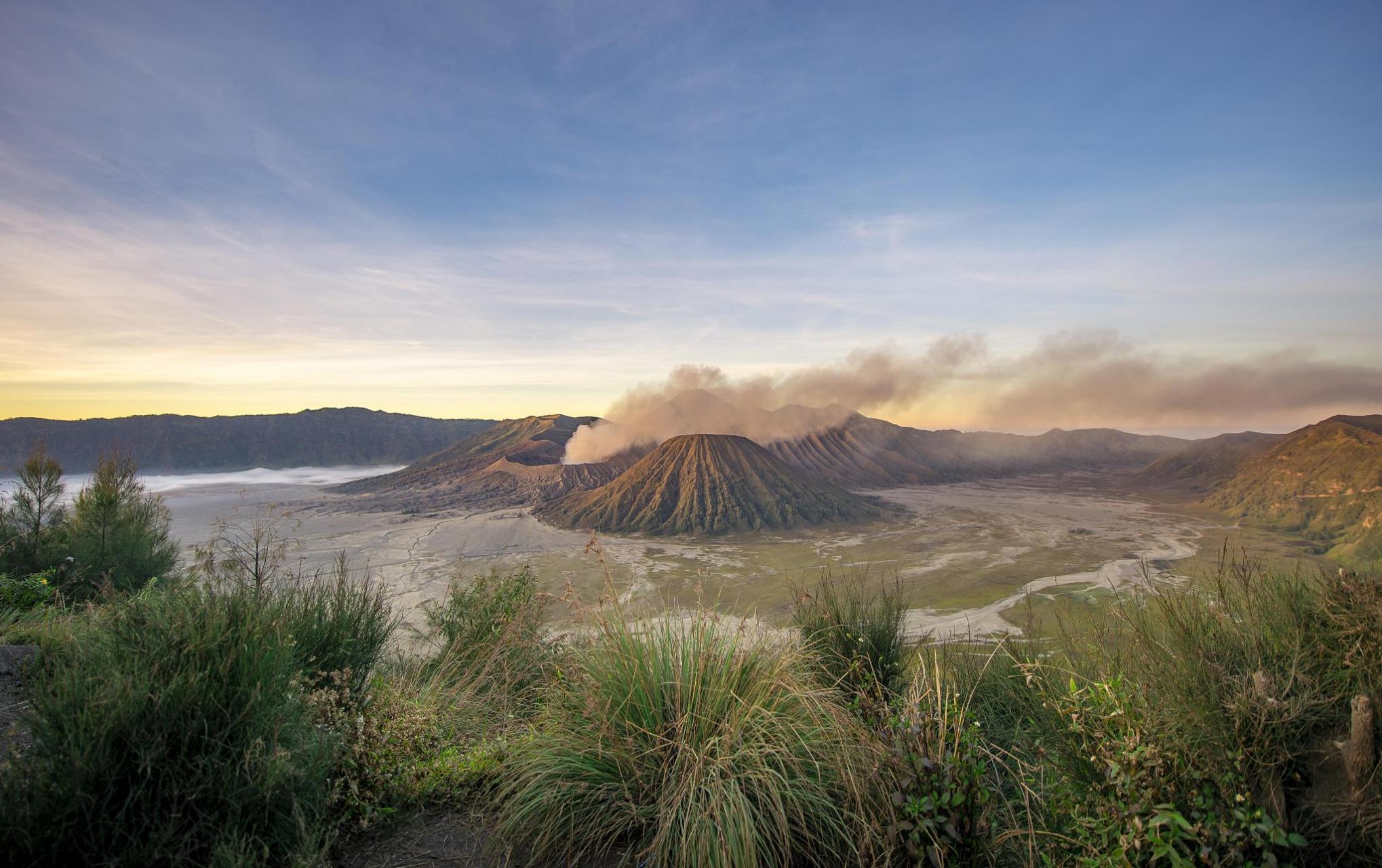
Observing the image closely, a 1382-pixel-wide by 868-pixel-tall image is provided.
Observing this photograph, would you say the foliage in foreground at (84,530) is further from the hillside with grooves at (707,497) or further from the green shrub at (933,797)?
the hillside with grooves at (707,497)

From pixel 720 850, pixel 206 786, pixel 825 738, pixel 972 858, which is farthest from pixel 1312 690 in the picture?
pixel 206 786

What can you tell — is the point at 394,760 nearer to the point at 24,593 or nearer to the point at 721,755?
the point at 721,755

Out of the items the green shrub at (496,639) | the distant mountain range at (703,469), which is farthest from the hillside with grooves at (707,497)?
the green shrub at (496,639)

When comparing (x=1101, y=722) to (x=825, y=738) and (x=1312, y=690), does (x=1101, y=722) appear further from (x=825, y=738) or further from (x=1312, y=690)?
(x=825, y=738)

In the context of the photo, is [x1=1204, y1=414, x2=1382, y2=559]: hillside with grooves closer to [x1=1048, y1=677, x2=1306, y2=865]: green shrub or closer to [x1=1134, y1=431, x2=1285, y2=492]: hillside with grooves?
[x1=1134, y1=431, x2=1285, y2=492]: hillside with grooves

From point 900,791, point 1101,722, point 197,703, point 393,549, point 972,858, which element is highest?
point 197,703

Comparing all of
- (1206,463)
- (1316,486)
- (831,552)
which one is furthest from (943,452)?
(831,552)

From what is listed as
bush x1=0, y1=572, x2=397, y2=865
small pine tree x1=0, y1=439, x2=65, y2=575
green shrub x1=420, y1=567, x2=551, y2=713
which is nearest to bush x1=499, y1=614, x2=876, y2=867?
bush x1=0, y1=572, x2=397, y2=865
